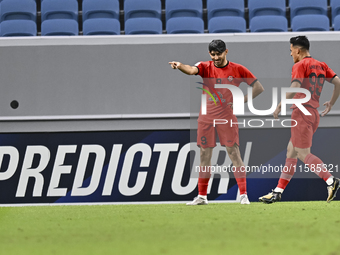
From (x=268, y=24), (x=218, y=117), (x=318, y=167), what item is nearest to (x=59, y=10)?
(x=268, y=24)

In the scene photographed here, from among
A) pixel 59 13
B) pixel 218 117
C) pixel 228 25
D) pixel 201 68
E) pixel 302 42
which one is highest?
pixel 59 13

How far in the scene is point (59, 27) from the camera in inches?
258

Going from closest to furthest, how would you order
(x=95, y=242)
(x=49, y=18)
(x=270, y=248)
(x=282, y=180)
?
(x=270, y=248) < (x=95, y=242) < (x=282, y=180) < (x=49, y=18)

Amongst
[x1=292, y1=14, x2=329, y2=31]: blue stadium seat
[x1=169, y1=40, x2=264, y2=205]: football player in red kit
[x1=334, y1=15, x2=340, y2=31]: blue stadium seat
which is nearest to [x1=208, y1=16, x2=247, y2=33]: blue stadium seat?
[x1=292, y1=14, x2=329, y2=31]: blue stadium seat

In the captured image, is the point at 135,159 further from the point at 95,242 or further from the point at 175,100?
the point at 95,242

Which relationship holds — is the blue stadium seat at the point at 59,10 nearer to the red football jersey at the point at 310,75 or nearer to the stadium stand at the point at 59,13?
the stadium stand at the point at 59,13

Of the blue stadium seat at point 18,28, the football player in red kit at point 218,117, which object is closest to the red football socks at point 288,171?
the football player in red kit at point 218,117

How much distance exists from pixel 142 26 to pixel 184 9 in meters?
0.76

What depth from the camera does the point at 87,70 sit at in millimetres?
5727

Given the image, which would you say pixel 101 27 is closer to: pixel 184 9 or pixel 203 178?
pixel 184 9

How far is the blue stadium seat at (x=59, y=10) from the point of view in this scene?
694 centimetres

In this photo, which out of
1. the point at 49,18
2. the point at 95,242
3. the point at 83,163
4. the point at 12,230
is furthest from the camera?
the point at 49,18

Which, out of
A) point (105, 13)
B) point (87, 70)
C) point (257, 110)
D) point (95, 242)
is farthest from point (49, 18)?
point (95, 242)

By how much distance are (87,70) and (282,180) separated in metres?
2.56
